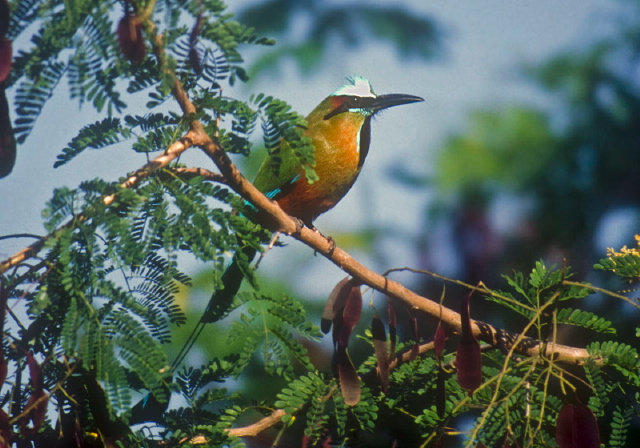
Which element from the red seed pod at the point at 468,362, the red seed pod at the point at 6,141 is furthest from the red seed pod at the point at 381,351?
the red seed pod at the point at 6,141

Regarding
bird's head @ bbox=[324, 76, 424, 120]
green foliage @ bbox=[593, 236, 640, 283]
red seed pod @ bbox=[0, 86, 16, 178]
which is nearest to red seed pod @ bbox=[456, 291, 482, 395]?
green foliage @ bbox=[593, 236, 640, 283]

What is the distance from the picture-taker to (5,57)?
5.13 ft

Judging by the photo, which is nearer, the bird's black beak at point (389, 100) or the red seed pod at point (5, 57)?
the red seed pod at point (5, 57)

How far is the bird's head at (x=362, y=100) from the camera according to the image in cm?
413

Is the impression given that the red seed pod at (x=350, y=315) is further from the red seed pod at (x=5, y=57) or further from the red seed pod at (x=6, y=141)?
the red seed pod at (x=5, y=57)

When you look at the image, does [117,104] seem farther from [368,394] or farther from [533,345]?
[533,345]

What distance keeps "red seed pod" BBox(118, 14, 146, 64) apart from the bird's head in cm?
251

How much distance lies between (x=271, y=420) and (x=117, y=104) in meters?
1.14

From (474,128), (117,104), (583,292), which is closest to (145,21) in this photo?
(117,104)

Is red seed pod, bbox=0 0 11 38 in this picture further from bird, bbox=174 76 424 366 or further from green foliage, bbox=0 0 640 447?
bird, bbox=174 76 424 366

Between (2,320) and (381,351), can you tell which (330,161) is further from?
(2,320)

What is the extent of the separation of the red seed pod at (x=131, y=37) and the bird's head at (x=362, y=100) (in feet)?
8.24

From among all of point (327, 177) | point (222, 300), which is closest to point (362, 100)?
point (327, 177)

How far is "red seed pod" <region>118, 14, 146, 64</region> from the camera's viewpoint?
5.37ft
